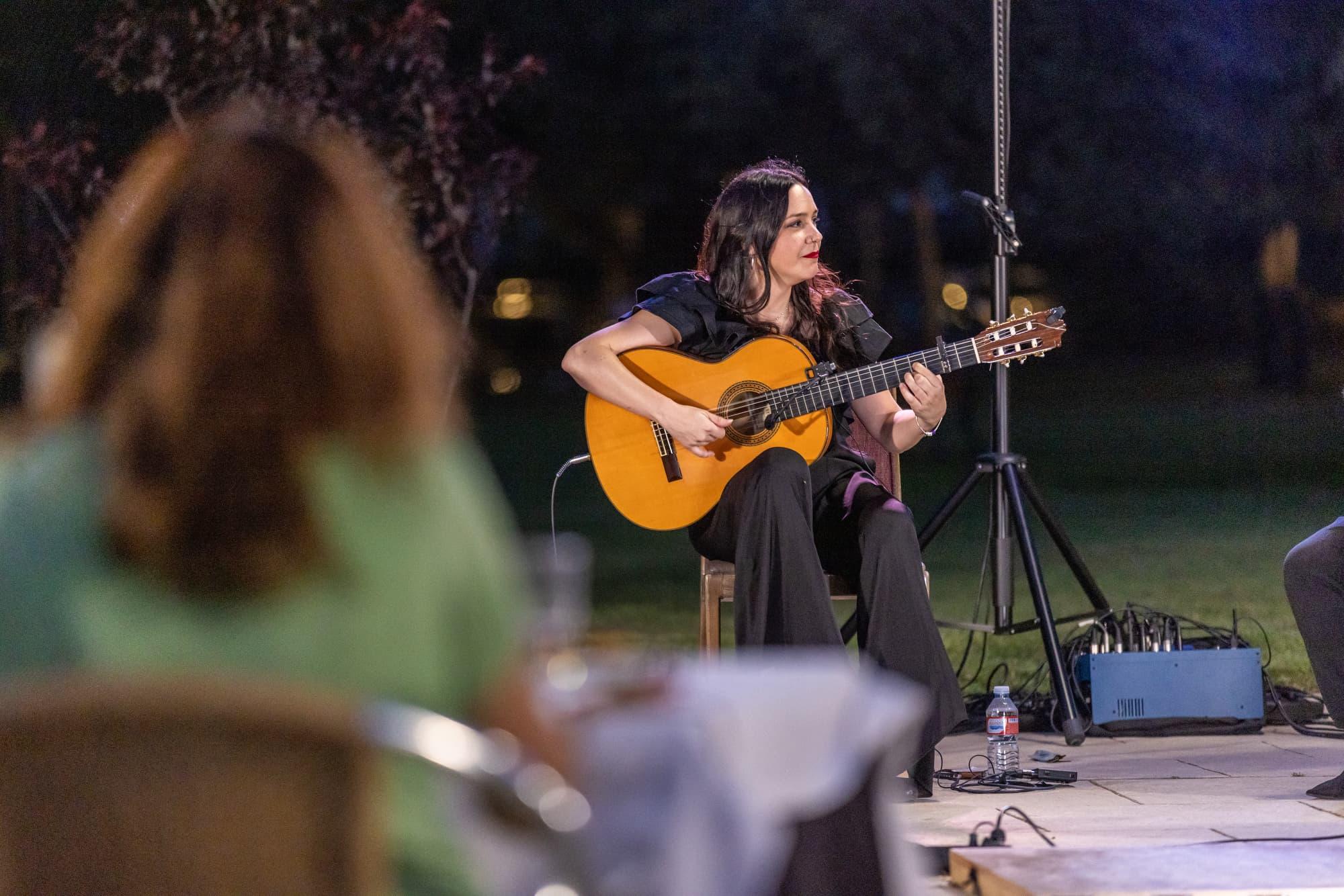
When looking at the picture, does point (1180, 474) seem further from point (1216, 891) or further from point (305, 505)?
point (305, 505)

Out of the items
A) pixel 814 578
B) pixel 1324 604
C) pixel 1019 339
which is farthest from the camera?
pixel 1019 339

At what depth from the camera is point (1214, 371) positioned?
79.4ft

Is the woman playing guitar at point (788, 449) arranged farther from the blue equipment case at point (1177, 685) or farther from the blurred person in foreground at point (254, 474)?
the blurred person in foreground at point (254, 474)

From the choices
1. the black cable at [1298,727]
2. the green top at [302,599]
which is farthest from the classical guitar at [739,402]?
the green top at [302,599]

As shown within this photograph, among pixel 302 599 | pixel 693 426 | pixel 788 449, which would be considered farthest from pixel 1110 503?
pixel 302 599

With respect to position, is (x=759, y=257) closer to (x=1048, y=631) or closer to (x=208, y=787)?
(x=1048, y=631)

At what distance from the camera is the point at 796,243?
13.7 feet

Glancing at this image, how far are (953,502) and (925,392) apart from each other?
661 millimetres

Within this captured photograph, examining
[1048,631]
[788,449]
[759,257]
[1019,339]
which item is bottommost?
[1048,631]

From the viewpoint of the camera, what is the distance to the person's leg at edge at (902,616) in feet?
12.0

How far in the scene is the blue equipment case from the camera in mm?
4562

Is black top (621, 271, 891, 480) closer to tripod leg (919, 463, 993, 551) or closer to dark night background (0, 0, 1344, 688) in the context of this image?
tripod leg (919, 463, 993, 551)

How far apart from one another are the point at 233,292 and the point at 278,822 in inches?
15.8

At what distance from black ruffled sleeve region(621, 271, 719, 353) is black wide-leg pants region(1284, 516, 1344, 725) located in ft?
5.29
